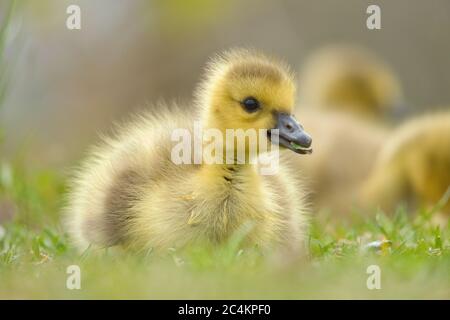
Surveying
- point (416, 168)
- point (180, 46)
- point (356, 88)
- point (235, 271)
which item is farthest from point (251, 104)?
point (180, 46)

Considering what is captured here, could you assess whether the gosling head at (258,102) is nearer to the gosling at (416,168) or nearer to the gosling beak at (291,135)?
the gosling beak at (291,135)

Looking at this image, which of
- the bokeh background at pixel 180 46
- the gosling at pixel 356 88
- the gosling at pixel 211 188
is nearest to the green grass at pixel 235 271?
the gosling at pixel 211 188

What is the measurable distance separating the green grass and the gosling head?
47 centimetres

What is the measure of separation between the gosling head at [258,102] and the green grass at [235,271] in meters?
0.47

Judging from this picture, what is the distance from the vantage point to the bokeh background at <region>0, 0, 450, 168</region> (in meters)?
11.9

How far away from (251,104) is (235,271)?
784 millimetres

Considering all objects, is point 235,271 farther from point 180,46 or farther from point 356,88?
point 180,46

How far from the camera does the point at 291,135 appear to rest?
3.63 metres

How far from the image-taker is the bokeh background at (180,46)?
39.1 ft

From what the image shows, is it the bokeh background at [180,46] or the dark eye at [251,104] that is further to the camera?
the bokeh background at [180,46]

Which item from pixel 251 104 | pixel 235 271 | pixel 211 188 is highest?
pixel 251 104

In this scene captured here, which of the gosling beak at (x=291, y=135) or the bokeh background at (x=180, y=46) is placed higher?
the bokeh background at (x=180, y=46)
